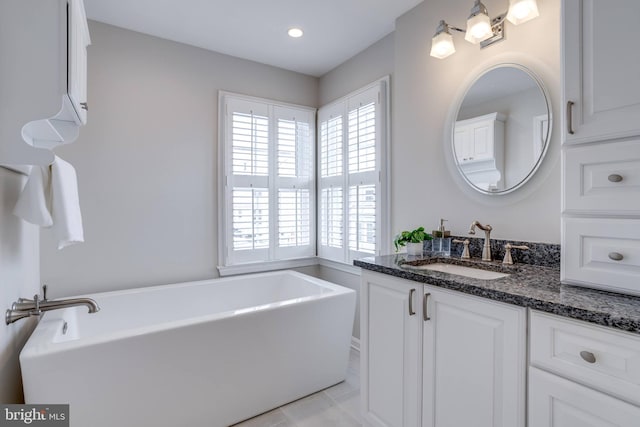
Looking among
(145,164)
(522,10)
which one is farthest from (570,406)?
(145,164)

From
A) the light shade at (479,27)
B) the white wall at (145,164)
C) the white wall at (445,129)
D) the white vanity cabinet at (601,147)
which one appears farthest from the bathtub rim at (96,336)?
the light shade at (479,27)

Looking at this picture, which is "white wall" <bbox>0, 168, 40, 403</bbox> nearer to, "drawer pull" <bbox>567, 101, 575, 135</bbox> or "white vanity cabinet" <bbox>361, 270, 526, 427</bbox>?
"white vanity cabinet" <bbox>361, 270, 526, 427</bbox>

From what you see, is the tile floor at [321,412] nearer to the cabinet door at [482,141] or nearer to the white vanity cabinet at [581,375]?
the white vanity cabinet at [581,375]

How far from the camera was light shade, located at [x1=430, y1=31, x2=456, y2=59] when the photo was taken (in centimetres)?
192

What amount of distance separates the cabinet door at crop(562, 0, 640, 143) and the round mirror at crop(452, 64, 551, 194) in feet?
1.47

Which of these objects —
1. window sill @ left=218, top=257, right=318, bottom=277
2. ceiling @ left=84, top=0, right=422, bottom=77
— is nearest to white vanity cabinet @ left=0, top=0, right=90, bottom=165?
ceiling @ left=84, top=0, right=422, bottom=77

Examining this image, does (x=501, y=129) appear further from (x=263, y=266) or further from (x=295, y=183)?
(x=263, y=266)

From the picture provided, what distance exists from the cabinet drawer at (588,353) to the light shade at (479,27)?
4.81 feet

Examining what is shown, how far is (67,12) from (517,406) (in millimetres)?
2105

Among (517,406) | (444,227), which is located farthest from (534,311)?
(444,227)

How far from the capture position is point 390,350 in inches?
63.5

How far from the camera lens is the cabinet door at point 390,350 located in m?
1.49

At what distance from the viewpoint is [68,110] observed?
4.32ft

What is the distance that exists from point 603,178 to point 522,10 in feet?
3.15
